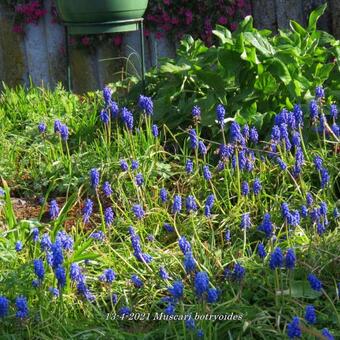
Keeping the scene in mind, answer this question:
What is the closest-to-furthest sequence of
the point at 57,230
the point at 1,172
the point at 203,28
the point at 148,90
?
the point at 57,230, the point at 1,172, the point at 148,90, the point at 203,28

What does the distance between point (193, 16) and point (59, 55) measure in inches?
45.9

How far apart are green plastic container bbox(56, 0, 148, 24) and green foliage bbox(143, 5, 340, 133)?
675 mm

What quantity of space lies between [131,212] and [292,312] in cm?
123

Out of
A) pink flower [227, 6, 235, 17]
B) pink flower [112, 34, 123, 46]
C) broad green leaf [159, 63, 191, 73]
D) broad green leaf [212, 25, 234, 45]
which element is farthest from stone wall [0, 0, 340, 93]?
broad green leaf [159, 63, 191, 73]

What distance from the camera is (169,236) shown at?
3.65 meters

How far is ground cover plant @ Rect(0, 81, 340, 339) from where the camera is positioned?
2.75m

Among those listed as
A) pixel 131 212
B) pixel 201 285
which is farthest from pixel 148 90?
pixel 201 285

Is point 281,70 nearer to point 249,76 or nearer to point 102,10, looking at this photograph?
point 249,76

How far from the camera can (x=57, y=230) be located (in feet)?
10.9

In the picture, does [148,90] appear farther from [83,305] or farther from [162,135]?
[83,305]

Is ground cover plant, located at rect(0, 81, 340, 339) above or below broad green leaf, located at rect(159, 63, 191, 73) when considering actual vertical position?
below

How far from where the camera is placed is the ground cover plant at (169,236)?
9.02 ft

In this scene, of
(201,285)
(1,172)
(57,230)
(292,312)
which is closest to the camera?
(201,285)

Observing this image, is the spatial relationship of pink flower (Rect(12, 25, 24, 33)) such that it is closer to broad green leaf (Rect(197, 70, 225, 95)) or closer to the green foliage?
the green foliage
